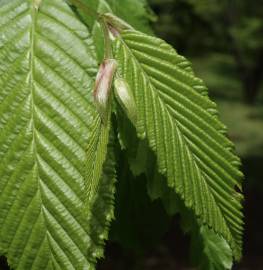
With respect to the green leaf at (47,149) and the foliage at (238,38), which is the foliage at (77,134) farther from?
the foliage at (238,38)

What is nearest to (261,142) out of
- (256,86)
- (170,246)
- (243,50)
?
(243,50)

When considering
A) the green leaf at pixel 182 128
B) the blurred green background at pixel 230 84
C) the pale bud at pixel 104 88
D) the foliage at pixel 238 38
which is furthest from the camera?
→ the foliage at pixel 238 38

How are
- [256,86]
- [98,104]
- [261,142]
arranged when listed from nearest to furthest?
1. [98,104]
2. [261,142]
3. [256,86]

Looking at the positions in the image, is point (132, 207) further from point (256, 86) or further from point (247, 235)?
point (256, 86)

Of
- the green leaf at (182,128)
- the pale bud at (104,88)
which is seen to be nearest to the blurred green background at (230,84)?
the green leaf at (182,128)

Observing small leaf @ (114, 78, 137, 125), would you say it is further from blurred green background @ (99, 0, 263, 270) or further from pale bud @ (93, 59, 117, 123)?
blurred green background @ (99, 0, 263, 270)

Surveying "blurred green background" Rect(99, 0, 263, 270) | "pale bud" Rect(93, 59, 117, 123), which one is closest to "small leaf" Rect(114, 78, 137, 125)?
"pale bud" Rect(93, 59, 117, 123)

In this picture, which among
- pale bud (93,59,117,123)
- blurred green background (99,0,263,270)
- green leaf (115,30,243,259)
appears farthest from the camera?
blurred green background (99,0,263,270)

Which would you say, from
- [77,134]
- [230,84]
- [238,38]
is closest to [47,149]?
[77,134]
